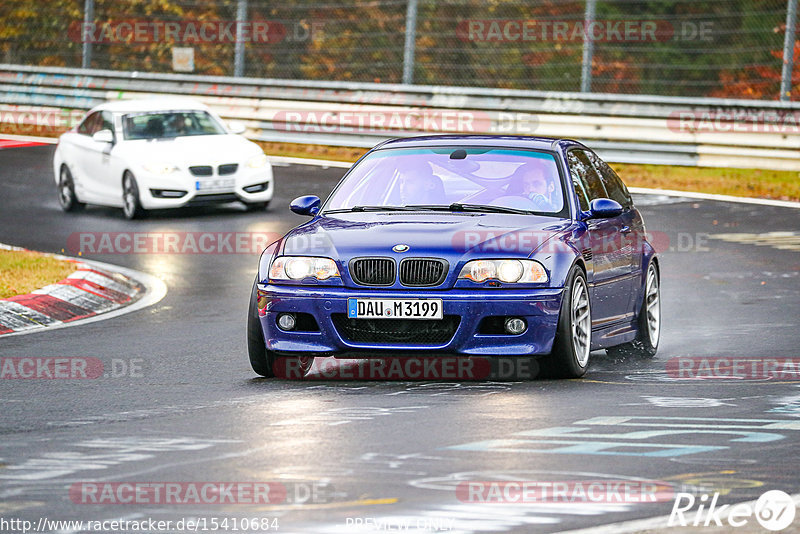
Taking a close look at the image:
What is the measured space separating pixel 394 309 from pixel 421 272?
0.26 m

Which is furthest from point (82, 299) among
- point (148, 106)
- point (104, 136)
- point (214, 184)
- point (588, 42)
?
point (588, 42)

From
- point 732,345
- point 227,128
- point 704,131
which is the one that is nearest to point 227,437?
point 732,345

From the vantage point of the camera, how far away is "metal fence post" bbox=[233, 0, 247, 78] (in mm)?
26625

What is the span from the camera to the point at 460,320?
9297 millimetres

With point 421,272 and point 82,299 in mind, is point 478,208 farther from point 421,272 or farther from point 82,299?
point 82,299

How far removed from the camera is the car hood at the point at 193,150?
19984mm

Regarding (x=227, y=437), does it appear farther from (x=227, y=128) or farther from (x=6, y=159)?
(x=6, y=159)

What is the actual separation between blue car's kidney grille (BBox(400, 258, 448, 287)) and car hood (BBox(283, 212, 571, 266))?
0.04 meters

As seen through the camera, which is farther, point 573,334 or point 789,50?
point 789,50

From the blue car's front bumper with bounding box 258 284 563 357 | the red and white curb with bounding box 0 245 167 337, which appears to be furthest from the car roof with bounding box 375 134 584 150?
the red and white curb with bounding box 0 245 167 337
